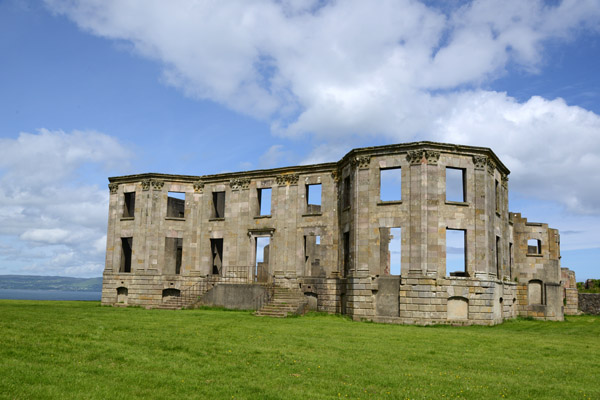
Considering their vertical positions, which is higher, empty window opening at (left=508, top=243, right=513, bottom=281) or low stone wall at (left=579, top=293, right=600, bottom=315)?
empty window opening at (left=508, top=243, right=513, bottom=281)

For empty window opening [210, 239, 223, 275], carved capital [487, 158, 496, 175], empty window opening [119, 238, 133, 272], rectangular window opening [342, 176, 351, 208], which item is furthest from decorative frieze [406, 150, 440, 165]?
empty window opening [119, 238, 133, 272]

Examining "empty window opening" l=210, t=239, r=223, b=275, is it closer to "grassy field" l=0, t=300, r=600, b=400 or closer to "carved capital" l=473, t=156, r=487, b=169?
"grassy field" l=0, t=300, r=600, b=400

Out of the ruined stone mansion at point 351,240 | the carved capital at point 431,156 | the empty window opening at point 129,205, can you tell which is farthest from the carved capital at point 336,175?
the empty window opening at point 129,205

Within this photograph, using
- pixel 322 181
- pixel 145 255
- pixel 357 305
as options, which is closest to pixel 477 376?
pixel 357 305

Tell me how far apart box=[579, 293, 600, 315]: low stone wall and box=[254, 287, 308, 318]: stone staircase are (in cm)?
2407

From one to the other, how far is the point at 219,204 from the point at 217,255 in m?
3.86

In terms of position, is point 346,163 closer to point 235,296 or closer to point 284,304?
point 284,304

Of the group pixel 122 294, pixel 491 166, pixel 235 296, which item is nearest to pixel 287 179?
pixel 235 296

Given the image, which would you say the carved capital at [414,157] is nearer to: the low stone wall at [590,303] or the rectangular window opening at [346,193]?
the rectangular window opening at [346,193]

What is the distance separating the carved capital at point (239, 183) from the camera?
Result: 3562 cm

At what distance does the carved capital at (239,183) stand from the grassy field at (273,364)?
17219mm

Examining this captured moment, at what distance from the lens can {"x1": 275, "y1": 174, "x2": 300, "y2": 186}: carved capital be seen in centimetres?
3362

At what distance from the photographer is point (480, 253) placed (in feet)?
89.1

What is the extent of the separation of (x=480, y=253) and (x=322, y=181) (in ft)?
34.2
